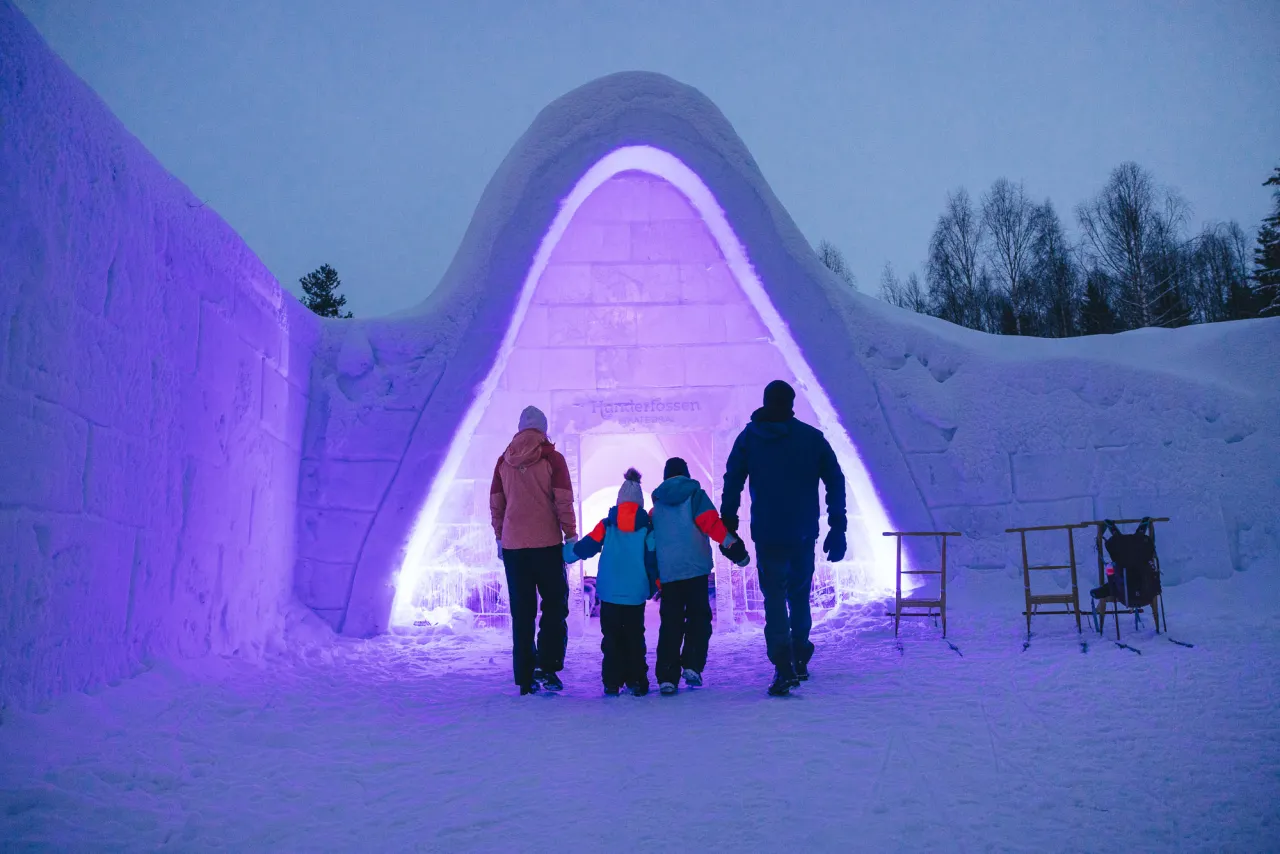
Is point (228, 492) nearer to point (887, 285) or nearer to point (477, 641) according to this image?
point (477, 641)

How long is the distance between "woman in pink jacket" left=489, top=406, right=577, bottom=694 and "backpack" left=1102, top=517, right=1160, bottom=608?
3.40m

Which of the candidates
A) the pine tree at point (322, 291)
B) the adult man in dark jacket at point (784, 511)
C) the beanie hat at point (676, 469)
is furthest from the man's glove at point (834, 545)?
the pine tree at point (322, 291)

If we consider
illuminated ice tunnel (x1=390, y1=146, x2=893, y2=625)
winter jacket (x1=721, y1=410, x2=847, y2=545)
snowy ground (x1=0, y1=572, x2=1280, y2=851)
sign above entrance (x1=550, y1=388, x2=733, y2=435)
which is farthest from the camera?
sign above entrance (x1=550, y1=388, x2=733, y2=435)

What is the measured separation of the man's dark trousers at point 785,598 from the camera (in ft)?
13.8

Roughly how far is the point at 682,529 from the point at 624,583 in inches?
17.7

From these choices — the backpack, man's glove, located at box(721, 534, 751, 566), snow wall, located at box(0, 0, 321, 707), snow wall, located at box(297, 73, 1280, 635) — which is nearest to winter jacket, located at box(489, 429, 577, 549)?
man's glove, located at box(721, 534, 751, 566)

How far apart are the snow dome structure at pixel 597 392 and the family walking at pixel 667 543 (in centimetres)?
185

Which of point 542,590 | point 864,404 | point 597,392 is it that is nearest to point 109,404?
point 542,590

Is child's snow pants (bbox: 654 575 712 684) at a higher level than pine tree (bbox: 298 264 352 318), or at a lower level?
lower

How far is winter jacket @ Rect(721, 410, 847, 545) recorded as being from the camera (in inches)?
170

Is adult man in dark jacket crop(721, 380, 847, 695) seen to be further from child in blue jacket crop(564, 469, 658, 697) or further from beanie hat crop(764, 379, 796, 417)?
child in blue jacket crop(564, 469, 658, 697)

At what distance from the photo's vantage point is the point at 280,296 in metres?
6.43

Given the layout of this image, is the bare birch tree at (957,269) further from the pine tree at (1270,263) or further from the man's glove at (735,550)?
the man's glove at (735,550)

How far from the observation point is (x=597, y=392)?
788 centimetres
